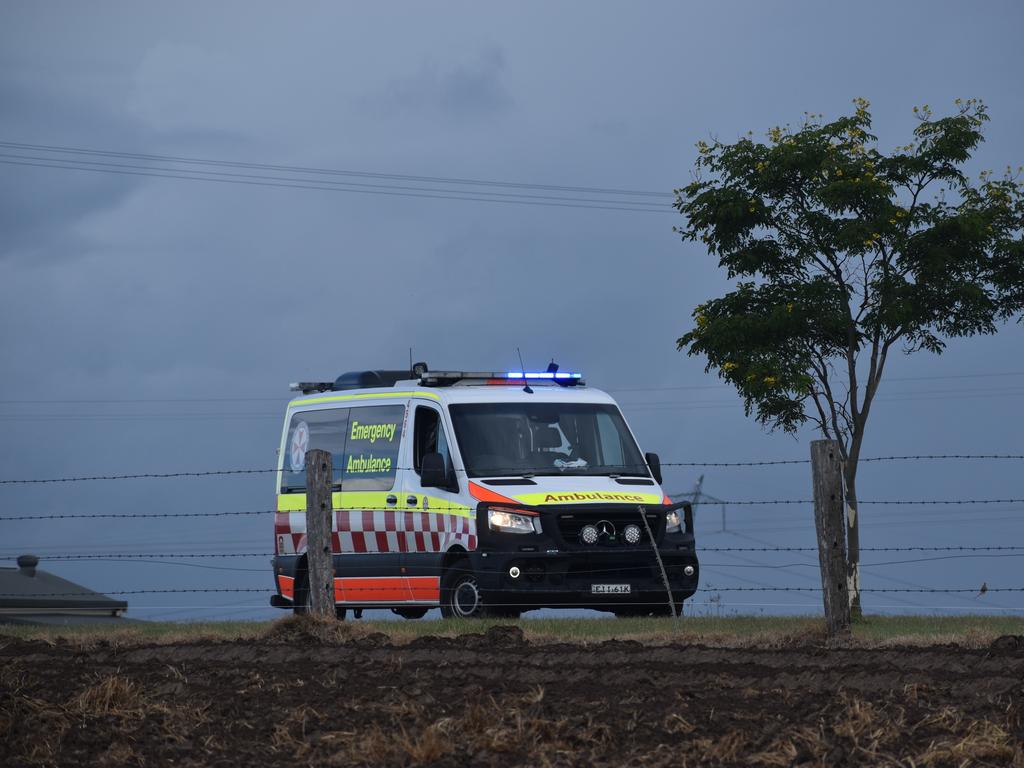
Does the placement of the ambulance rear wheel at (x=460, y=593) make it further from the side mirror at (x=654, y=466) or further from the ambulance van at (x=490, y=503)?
the side mirror at (x=654, y=466)

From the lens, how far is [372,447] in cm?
1702

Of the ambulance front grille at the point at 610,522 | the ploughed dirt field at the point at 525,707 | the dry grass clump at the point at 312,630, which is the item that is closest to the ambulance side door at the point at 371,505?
the ambulance front grille at the point at 610,522

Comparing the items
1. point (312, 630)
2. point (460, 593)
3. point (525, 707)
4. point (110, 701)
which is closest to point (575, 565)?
point (460, 593)

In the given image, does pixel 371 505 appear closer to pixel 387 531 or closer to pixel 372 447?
pixel 387 531

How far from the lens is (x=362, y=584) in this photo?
17000 mm

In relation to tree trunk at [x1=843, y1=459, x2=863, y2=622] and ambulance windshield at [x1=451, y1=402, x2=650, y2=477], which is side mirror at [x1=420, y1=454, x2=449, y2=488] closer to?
ambulance windshield at [x1=451, y1=402, x2=650, y2=477]

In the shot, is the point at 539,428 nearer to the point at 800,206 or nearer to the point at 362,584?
the point at 362,584

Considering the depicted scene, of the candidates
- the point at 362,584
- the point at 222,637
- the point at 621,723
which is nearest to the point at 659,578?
the point at 362,584

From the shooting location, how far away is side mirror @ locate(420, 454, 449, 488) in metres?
15.5

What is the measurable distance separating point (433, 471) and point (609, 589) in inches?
86.9

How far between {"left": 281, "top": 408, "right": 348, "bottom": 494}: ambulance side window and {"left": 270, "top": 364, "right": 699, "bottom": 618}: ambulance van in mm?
32

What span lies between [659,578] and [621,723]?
Result: 8.39 metres

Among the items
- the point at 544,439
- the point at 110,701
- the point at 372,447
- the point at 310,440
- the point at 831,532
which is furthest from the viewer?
the point at 310,440

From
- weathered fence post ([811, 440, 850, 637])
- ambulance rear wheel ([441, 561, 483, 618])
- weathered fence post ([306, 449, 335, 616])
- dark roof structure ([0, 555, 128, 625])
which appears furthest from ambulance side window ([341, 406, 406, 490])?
dark roof structure ([0, 555, 128, 625])
